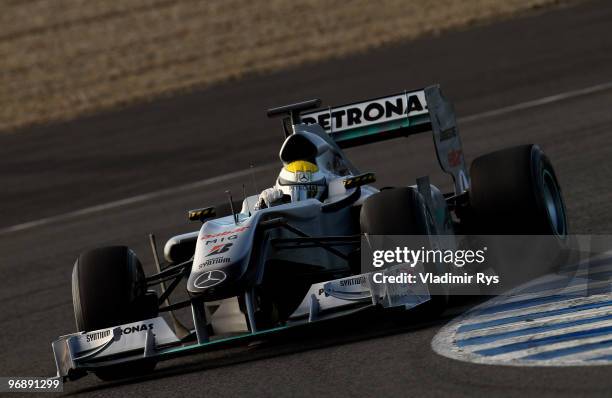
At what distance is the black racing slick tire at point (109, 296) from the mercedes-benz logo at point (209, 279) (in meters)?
0.61

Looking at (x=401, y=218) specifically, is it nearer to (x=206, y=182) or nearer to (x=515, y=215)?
(x=515, y=215)

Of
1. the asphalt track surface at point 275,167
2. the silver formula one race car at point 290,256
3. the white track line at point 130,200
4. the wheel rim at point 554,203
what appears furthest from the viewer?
the white track line at point 130,200

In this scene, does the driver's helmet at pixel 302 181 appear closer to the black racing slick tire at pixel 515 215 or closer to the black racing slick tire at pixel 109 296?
the black racing slick tire at pixel 515 215

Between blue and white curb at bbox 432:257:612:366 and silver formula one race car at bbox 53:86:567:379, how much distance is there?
0.42m

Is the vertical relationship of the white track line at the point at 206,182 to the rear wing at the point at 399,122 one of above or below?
below

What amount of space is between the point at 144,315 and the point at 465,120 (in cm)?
897

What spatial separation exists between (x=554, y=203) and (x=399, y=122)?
1.39 meters

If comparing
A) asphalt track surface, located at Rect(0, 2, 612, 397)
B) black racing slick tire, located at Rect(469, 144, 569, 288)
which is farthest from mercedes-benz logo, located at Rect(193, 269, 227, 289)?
black racing slick tire, located at Rect(469, 144, 569, 288)

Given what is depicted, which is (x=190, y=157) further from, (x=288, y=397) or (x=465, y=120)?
(x=288, y=397)

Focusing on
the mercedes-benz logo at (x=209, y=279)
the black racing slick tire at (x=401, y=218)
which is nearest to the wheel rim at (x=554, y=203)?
the black racing slick tire at (x=401, y=218)

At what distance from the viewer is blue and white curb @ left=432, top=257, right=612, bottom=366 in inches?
229

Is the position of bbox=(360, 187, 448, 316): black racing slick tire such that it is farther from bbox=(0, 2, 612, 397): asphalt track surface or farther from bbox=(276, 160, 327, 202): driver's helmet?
bbox=(276, 160, 327, 202): driver's helmet

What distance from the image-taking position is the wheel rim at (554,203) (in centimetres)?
842

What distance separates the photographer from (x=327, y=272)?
7.61 meters
